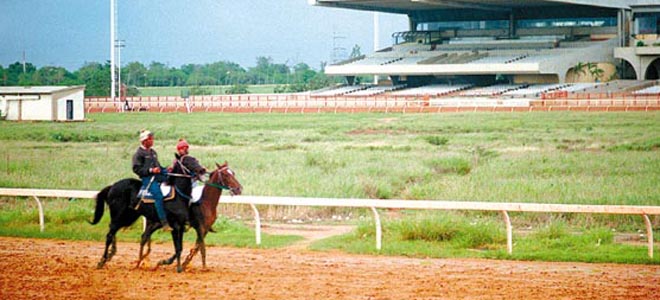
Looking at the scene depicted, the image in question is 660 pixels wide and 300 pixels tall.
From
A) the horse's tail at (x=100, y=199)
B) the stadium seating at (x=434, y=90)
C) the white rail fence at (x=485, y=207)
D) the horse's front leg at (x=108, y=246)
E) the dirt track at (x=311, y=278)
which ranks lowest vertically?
the dirt track at (x=311, y=278)

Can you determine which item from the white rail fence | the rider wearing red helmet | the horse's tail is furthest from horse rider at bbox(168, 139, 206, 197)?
the white rail fence

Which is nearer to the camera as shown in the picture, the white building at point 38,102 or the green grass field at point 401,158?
the green grass field at point 401,158

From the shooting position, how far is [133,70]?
130m

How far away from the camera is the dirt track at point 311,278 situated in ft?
45.1

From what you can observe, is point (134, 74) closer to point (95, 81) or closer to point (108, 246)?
point (95, 81)

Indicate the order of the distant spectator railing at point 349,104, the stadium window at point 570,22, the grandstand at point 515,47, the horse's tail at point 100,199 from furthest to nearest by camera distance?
1. the stadium window at point 570,22
2. the grandstand at point 515,47
3. the distant spectator railing at point 349,104
4. the horse's tail at point 100,199

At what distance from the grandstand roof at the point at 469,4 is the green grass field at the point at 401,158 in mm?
23874

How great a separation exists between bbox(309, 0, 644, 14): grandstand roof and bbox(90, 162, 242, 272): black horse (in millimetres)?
66198

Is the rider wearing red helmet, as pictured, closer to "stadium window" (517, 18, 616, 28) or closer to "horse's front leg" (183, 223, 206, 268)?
"horse's front leg" (183, 223, 206, 268)

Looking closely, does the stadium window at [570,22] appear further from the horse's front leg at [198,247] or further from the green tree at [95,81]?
the horse's front leg at [198,247]

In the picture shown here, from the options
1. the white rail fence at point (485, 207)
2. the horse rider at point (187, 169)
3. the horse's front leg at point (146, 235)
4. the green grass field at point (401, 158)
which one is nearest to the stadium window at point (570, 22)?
the green grass field at point (401, 158)

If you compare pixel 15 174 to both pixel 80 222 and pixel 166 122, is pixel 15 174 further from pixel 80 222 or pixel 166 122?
pixel 166 122

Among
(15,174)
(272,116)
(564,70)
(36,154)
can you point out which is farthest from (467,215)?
(564,70)

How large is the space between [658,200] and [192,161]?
1096cm
